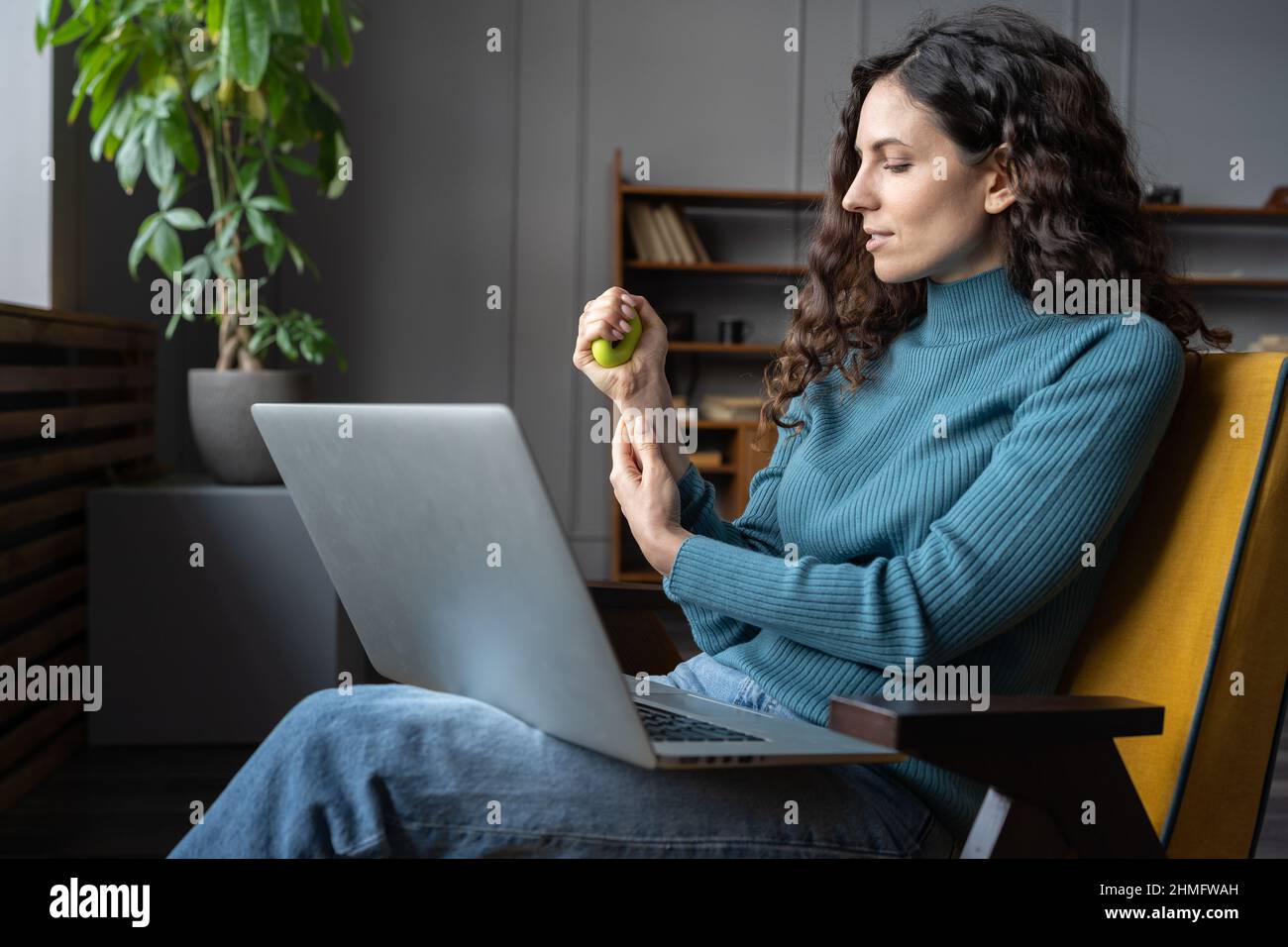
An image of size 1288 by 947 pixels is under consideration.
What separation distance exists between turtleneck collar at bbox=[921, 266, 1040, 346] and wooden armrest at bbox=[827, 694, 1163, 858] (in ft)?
1.45

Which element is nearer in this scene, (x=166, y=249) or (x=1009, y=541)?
(x=1009, y=541)

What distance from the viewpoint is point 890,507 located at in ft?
3.92

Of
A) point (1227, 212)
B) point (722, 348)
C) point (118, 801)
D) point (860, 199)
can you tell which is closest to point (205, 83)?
point (118, 801)

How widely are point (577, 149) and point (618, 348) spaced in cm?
433

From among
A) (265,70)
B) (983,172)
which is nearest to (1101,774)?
(983,172)

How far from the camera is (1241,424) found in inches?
44.6

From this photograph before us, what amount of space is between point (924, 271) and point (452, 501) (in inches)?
25.2

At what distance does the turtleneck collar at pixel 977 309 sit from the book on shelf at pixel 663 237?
3896mm

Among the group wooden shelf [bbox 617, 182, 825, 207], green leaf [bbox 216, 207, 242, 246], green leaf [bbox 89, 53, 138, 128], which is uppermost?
wooden shelf [bbox 617, 182, 825, 207]

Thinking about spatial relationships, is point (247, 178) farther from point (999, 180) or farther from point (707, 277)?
point (707, 277)

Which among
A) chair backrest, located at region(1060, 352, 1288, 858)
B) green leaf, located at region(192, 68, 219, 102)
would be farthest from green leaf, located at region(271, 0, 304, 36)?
chair backrest, located at region(1060, 352, 1288, 858)

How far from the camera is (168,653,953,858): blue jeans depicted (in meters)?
0.94

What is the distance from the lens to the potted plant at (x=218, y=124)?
9.04 feet

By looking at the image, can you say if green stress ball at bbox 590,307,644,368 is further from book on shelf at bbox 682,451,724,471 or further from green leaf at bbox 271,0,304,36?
book on shelf at bbox 682,451,724,471
